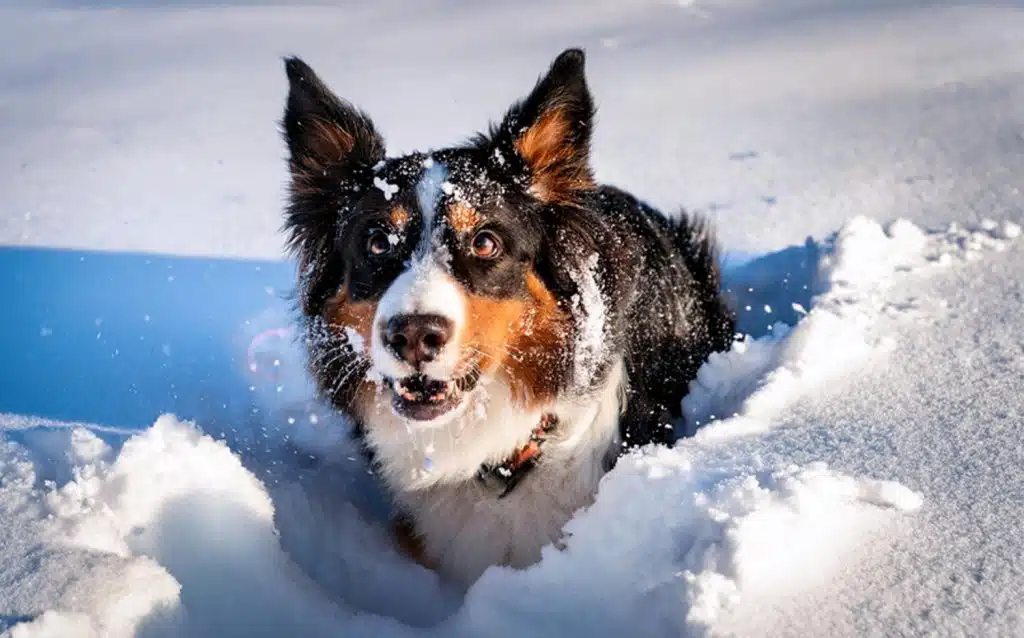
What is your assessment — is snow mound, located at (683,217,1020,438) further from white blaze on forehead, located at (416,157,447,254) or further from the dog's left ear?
white blaze on forehead, located at (416,157,447,254)

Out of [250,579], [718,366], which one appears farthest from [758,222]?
[250,579]

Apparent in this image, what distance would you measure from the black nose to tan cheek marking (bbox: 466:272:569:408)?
241 mm

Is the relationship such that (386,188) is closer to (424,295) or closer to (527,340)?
(424,295)

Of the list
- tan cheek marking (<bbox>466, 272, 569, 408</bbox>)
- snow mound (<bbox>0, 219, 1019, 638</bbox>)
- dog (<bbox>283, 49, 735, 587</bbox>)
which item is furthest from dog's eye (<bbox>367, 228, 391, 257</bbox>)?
snow mound (<bbox>0, 219, 1019, 638</bbox>)

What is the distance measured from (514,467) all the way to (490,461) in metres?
0.09

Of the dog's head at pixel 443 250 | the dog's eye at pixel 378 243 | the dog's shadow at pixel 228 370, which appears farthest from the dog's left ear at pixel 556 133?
the dog's shadow at pixel 228 370

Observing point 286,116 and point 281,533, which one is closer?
point 281,533

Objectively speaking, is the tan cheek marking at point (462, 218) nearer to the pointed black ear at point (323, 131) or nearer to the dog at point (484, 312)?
the dog at point (484, 312)

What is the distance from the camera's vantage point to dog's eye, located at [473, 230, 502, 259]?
124 inches

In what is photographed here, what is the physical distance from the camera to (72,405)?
3.93 meters

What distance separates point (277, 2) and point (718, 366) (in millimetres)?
8757

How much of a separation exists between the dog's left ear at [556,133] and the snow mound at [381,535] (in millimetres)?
1051

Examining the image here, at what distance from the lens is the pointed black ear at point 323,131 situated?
11.5ft

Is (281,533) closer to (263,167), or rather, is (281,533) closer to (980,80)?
(263,167)
